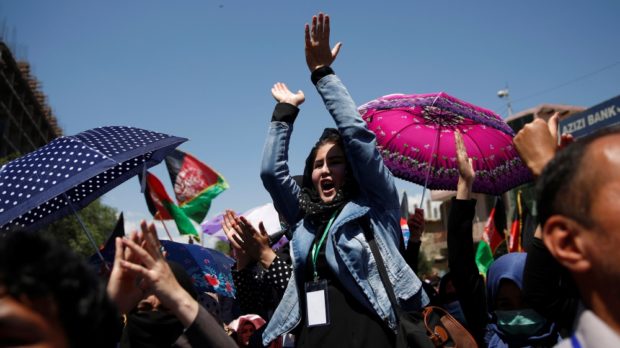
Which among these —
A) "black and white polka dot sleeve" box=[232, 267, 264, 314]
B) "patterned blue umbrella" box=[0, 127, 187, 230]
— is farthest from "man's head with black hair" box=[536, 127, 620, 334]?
"patterned blue umbrella" box=[0, 127, 187, 230]

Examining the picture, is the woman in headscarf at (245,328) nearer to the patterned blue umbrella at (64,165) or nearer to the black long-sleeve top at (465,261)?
the patterned blue umbrella at (64,165)

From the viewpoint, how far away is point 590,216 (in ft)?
3.59

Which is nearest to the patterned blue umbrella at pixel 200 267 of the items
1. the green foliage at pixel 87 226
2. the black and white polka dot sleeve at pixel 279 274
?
the black and white polka dot sleeve at pixel 279 274

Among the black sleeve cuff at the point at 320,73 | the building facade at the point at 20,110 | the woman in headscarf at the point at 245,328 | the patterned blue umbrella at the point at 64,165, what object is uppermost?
the building facade at the point at 20,110

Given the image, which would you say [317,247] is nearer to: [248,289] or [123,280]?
[248,289]

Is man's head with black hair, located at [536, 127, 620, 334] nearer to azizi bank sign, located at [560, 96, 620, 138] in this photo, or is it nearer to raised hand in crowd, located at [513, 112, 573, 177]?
raised hand in crowd, located at [513, 112, 573, 177]

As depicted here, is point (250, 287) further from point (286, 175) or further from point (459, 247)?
point (459, 247)

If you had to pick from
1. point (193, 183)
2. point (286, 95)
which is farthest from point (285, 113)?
point (193, 183)

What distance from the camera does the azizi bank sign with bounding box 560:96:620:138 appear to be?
654 inches

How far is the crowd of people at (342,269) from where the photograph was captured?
1.10 m

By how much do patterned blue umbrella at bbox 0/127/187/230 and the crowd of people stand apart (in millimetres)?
727

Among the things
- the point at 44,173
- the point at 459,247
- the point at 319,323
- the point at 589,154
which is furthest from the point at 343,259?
the point at 44,173

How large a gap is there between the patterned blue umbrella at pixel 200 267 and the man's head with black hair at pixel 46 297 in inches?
149

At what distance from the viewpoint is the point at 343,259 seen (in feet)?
7.43
